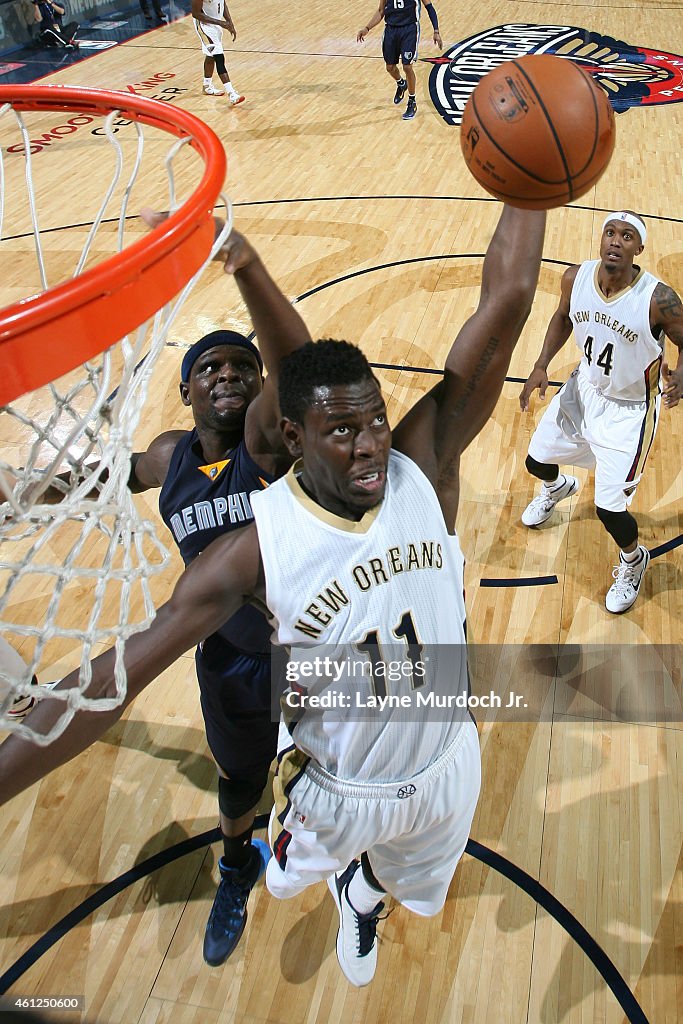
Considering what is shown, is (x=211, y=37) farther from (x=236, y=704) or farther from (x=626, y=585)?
(x=236, y=704)

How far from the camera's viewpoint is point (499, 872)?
2.85 m

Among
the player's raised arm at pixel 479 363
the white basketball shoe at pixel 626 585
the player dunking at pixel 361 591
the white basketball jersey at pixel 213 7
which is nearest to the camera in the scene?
the player dunking at pixel 361 591

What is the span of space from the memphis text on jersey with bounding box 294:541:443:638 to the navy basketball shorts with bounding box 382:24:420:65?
976 centimetres

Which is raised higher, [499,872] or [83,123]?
[83,123]

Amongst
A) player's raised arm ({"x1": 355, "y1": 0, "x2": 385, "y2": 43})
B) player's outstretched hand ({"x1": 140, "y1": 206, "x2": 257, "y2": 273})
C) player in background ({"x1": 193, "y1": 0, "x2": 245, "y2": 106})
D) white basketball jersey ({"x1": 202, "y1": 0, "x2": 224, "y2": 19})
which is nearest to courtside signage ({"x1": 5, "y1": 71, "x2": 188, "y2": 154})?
player in background ({"x1": 193, "y1": 0, "x2": 245, "y2": 106})

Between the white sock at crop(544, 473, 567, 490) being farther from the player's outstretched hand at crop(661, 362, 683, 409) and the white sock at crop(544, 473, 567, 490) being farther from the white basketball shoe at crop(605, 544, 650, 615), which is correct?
the player's outstretched hand at crop(661, 362, 683, 409)

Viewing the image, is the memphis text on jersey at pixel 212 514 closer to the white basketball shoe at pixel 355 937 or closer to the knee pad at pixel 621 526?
the white basketball shoe at pixel 355 937

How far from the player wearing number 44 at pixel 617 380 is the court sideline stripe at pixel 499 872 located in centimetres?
145

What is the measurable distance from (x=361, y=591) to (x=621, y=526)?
236 cm

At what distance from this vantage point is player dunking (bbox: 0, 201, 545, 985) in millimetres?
1718

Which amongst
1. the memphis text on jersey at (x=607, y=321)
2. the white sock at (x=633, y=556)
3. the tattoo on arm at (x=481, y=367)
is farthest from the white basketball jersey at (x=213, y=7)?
the tattoo on arm at (x=481, y=367)

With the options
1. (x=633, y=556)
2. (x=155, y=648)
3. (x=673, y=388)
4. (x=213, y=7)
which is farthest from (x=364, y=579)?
(x=213, y=7)

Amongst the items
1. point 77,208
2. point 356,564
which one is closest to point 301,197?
point 77,208

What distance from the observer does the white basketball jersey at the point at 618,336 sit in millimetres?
3592
